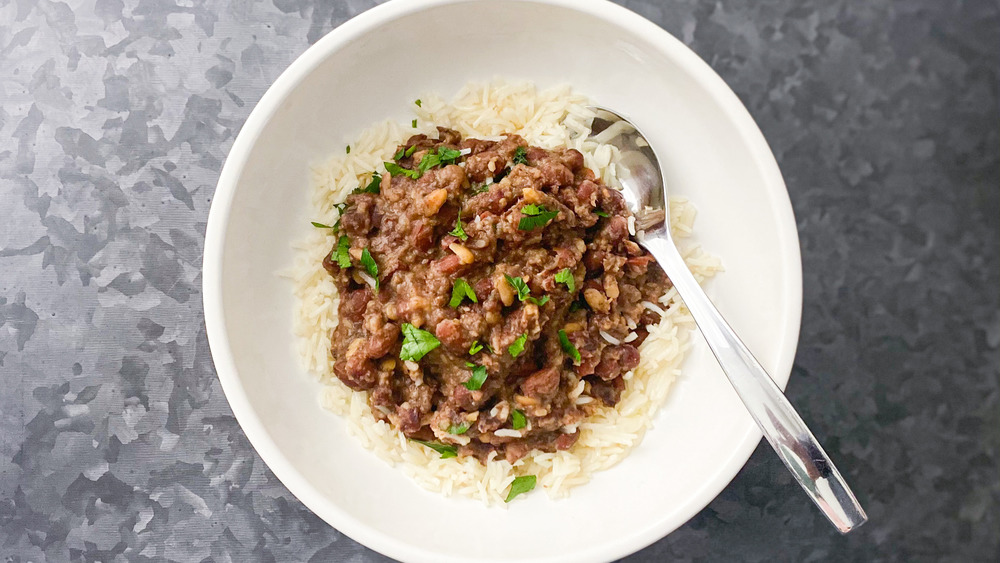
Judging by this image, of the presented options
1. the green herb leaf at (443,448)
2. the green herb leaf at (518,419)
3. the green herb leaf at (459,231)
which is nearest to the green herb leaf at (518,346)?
the green herb leaf at (518,419)

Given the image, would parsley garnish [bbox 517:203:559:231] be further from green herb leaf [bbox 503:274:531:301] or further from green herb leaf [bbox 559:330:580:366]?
green herb leaf [bbox 559:330:580:366]

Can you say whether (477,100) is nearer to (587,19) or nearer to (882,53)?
(587,19)

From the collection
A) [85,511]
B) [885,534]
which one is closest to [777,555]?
[885,534]

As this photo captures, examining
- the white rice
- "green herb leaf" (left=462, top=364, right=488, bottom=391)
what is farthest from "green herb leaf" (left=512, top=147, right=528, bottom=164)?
"green herb leaf" (left=462, top=364, right=488, bottom=391)

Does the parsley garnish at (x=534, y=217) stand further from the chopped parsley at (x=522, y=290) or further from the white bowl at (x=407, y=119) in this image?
the white bowl at (x=407, y=119)

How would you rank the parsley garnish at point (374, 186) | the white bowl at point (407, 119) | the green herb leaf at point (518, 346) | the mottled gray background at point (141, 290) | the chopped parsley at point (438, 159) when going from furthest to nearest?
1. the mottled gray background at point (141, 290)
2. the parsley garnish at point (374, 186)
3. the chopped parsley at point (438, 159)
4. the white bowl at point (407, 119)
5. the green herb leaf at point (518, 346)
